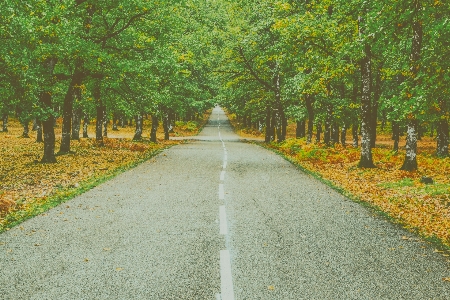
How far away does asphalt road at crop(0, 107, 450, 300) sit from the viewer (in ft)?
16.8

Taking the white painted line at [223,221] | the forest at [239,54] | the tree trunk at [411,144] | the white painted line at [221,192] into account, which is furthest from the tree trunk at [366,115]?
the white painted line at [223,221]

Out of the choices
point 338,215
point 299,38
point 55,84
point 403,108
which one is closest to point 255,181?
point 338,215

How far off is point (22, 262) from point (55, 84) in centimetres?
1333

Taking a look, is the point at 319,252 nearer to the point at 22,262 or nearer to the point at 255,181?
the point at 22,262

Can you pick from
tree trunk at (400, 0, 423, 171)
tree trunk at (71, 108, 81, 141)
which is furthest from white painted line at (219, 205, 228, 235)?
tree trunk at (71, 108, 81, 141)

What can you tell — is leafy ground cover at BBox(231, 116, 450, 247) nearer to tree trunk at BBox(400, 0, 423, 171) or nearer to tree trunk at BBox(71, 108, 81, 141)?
tree trunk at BBox(400, 0, 423, 171)

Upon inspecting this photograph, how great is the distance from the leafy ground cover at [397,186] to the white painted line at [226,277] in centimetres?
435

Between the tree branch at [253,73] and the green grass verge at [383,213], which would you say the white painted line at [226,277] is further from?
the tree branch at [253,73]

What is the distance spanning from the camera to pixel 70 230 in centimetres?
773

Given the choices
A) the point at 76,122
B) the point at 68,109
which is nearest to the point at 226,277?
the point at 68,109

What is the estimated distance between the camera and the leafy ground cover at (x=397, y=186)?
30.1 feet

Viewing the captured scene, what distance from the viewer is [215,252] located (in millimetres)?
6465

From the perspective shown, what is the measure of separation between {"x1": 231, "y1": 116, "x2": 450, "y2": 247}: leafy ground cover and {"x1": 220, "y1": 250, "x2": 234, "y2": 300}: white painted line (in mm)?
4347

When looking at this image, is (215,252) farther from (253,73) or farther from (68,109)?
(253,73)
